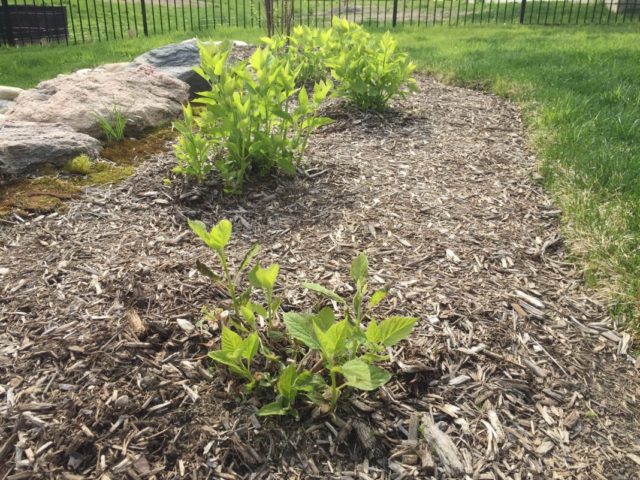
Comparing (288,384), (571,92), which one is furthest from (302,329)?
(571,92)

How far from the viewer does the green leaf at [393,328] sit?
179cm

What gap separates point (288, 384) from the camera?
1.78 metres

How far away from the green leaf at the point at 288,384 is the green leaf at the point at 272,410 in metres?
0.03

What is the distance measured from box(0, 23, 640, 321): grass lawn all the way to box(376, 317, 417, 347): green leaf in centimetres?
128

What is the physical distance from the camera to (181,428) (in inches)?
70.8

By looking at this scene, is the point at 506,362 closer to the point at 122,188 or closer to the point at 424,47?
the point at 122,188

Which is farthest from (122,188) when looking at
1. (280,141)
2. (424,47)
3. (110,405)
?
(424,47)

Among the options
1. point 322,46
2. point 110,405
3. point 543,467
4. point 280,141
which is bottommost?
point 543,467

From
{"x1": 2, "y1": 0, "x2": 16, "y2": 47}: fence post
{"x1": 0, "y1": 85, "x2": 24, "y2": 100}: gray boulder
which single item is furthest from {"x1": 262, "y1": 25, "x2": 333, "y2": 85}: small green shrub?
{"x1": 2, "y1": 0, "x2": 16, "y2": 47}: fence post

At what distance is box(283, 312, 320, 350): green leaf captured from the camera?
182 centimetres

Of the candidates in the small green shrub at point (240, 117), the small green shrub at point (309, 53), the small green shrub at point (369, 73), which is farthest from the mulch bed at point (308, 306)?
the small green shrub at point (309, 53)

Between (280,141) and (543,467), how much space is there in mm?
2382

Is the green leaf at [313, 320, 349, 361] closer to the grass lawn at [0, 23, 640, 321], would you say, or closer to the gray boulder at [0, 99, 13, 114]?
the grass lawn at [0, 23, 640, 321]

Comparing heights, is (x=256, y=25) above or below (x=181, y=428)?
above
